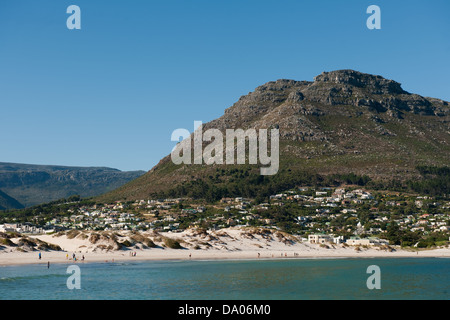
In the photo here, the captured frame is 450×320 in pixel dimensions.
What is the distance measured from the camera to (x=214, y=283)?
2162 inches

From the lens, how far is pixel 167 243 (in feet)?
317

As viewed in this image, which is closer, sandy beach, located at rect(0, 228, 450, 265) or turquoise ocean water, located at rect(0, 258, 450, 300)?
turquoise ocean water, located at rect(0, 258, 450, 300)

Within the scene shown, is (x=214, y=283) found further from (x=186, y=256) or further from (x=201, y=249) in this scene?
(x=201, y=249)

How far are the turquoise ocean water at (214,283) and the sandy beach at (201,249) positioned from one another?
9336 mm

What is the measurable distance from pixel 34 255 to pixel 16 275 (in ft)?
69.7

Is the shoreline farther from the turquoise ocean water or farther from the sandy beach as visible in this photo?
the turquoise ocean water

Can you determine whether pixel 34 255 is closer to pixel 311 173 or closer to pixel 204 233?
pixel 204 233

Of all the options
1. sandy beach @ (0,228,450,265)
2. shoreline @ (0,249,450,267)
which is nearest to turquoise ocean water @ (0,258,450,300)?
shoreline @ (0,249,450,267)

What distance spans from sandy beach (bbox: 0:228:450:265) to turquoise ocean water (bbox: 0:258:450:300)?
934 cm

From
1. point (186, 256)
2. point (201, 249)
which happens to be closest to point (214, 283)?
point (186, 256)

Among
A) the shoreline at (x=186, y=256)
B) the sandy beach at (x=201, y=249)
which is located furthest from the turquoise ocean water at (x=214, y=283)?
the sandy beach at (x=201, y=249)

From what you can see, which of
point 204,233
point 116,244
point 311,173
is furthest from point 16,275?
point 311,173

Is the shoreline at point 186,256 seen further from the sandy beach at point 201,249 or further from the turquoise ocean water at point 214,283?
the turquoise ocean water at point 214,283

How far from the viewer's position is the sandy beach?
79.7 meters
